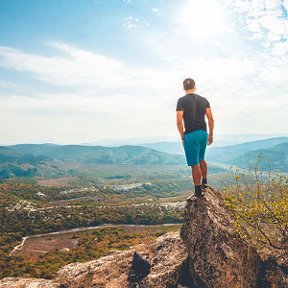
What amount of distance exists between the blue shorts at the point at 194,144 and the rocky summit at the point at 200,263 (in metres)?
2.39

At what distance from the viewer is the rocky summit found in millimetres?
13383

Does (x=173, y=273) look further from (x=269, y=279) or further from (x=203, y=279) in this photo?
(x=269, y=279)

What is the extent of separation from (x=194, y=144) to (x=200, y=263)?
17.4 ft

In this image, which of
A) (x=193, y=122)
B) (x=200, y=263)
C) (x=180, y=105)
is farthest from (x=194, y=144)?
(x=200, y=263)

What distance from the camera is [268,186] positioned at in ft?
49.0

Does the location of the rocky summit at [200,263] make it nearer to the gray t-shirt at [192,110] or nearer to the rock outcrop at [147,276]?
the rock outcrop at [147,276]

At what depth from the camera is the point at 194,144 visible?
44.2ft

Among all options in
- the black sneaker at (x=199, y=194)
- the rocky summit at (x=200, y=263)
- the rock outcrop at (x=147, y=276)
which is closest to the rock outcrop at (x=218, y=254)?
the rocky summit at (x=200, y=263)

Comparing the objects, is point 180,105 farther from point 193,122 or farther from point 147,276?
point 147,276

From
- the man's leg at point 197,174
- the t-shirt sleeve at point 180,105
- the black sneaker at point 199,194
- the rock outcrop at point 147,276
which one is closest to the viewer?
the t-shirt sleeve at point 180,105

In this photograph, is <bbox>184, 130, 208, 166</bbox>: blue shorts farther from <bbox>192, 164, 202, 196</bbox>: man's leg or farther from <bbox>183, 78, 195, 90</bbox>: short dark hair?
<bbox>183, 78, 195, 90</bbox>: short dark hair

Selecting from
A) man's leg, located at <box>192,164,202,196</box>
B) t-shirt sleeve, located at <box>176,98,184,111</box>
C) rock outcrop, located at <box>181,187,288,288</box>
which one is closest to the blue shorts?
man's leg, located at <box>192,164,202,196</box>

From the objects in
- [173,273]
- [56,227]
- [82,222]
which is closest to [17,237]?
[56,227]

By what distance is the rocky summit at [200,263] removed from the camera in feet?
43.9
